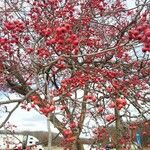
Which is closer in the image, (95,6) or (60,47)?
(60,47)

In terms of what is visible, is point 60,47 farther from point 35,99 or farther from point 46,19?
point 46,19

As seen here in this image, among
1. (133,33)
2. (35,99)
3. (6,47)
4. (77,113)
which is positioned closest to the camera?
(133,33)

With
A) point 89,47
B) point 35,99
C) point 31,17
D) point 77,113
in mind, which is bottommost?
point 35,99

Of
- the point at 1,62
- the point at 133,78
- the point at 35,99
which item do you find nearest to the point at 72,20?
the point at 133,78

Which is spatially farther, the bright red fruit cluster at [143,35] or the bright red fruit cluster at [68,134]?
the bright red fruit cluster at [68,134]

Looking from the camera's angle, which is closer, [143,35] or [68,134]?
[143,35]

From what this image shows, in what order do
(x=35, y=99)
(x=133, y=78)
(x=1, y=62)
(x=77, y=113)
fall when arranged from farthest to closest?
(x=77, y=113) < (x=133, y=78) < (x=1, y=62) < (x=35, y=99)

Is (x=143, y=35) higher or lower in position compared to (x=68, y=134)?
higher

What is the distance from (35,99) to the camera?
6.03 metres

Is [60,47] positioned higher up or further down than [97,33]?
further down

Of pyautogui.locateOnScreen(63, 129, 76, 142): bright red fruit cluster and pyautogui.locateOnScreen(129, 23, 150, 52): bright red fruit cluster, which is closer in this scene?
pyautogui.locateOnScreen(129, 23, 150, 52): bright red fruit cluster

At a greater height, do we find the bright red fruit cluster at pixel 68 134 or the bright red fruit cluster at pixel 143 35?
the bright red fruit cluster at pixel 143 35

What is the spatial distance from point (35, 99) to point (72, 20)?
5163 millimetres

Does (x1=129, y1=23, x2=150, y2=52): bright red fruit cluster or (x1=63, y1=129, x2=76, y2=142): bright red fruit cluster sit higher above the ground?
(x1=129, y1=23, x2=150, y2=52): bright red fruit cluster
